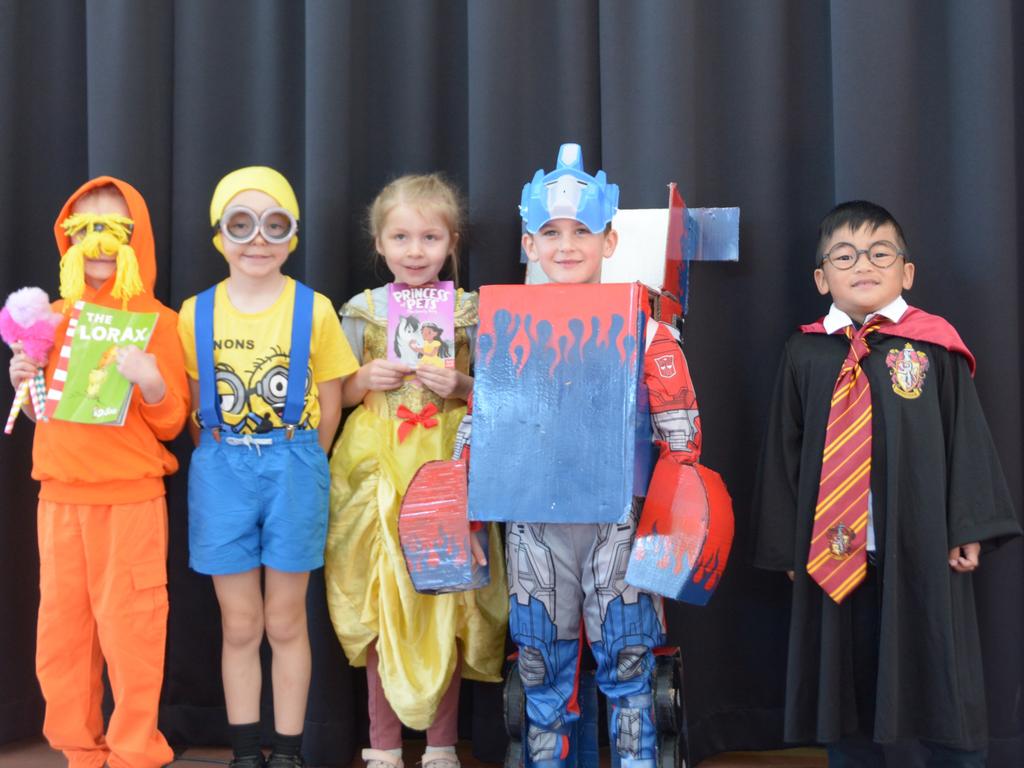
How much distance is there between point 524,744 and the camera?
2.17 meters

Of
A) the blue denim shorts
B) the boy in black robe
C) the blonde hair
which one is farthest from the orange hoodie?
the boy in black robe

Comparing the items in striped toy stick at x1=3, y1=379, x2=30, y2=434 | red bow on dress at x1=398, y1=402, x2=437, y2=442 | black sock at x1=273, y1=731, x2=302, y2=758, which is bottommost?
black sock at x1=273, y1=731, x2=302, y2=758

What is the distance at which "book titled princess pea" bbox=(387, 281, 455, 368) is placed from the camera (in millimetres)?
2404

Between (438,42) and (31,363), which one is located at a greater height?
(438,42)

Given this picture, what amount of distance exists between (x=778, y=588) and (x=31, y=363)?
1.82m

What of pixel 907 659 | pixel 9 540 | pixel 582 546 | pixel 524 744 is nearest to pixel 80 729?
pixel 9 540

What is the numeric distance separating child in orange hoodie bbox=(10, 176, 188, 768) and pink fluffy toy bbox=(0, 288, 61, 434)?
0.02 metres

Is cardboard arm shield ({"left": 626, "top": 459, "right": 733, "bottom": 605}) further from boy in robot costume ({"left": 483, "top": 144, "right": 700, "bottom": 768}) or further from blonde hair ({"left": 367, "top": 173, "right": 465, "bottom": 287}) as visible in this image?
blonde hair ({"left": 367, "top": 173, "right": 465, "bottom": 287})

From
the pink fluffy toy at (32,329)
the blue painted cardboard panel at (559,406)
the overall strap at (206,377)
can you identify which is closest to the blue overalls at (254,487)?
the overall strap at (206,377)

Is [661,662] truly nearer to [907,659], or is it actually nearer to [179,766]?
[907,659]

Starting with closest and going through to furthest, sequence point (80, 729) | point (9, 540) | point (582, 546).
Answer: point (582, 546), point (80, 729), point (9, 540)

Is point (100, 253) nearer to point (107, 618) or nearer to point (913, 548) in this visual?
point (107, 618)

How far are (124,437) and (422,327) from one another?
69cm

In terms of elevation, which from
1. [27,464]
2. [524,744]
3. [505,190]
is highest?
[505,190]
